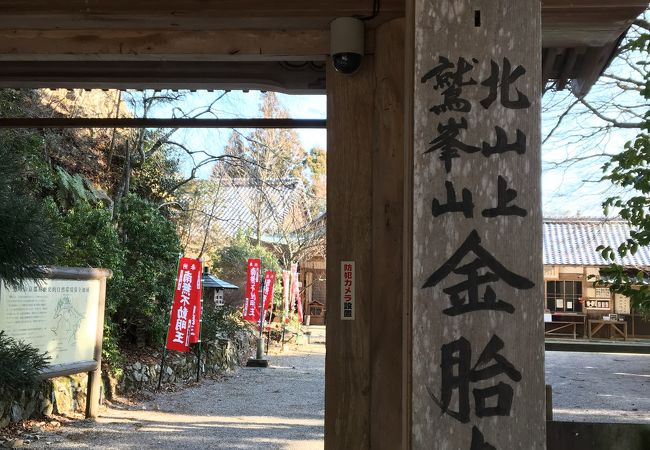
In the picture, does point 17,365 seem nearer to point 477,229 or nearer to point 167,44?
point 167,44

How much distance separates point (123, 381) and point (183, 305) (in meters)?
1.74

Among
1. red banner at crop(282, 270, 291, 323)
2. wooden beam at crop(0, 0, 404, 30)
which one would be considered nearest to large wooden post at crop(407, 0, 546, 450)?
wooden beam at crop(0, 0, 404, 30)

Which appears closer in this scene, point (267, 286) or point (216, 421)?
point (216, 421)

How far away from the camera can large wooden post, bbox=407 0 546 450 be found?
1.58 m

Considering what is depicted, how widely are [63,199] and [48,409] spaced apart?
4146mm

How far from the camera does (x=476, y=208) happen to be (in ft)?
5.39

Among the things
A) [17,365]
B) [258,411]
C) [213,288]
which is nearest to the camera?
[17,365]

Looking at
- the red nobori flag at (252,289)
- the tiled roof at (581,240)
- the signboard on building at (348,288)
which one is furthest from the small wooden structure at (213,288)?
the tiled roof at (581,240)

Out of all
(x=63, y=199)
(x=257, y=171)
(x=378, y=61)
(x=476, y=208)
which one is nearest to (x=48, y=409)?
(x=63, y=199)

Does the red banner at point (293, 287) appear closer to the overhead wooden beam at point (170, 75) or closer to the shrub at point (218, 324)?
the shrub at point (218, 324)

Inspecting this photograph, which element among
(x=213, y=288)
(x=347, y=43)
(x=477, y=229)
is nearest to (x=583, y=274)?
(x=213, y=288)

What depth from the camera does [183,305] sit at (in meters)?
10.9

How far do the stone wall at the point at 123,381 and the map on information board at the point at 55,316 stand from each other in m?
0.64

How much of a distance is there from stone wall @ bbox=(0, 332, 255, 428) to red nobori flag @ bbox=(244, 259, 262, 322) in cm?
65
